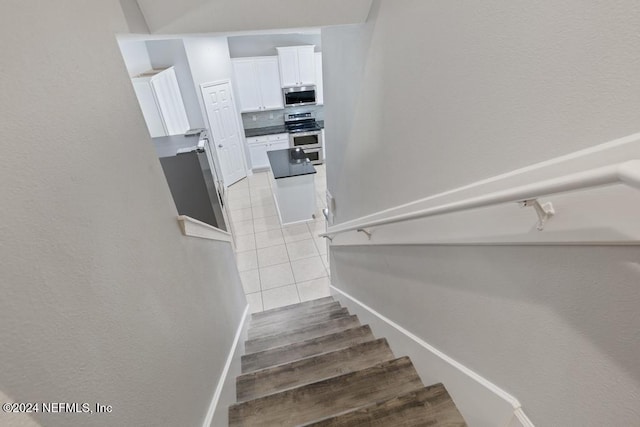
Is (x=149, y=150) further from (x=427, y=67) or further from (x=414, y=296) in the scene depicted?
(x=414, y=296)

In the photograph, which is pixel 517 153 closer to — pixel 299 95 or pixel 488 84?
pixel 488 84

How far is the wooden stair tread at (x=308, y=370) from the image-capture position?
1.72m

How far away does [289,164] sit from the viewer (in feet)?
17.1

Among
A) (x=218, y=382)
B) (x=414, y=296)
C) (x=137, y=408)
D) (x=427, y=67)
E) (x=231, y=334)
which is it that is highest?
(x=427, y=67)

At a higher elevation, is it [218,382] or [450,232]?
[450,232]

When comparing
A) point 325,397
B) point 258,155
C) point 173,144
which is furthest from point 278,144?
point 325,397

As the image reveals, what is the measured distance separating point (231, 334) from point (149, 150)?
4.54ft

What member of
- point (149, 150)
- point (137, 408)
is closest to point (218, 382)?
point (137, 408)

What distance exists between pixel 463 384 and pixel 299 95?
6.47m

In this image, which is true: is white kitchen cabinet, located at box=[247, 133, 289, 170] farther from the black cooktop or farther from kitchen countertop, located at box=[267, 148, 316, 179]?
kitchen countertop, located at box=[267, 148, 316, 179]

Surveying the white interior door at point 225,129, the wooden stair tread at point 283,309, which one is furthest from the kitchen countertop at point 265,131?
the wooden stair tread at point 283,309

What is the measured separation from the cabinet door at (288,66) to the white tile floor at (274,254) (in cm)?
244

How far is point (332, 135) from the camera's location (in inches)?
117

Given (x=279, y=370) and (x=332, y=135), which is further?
(x=332, y=135)
